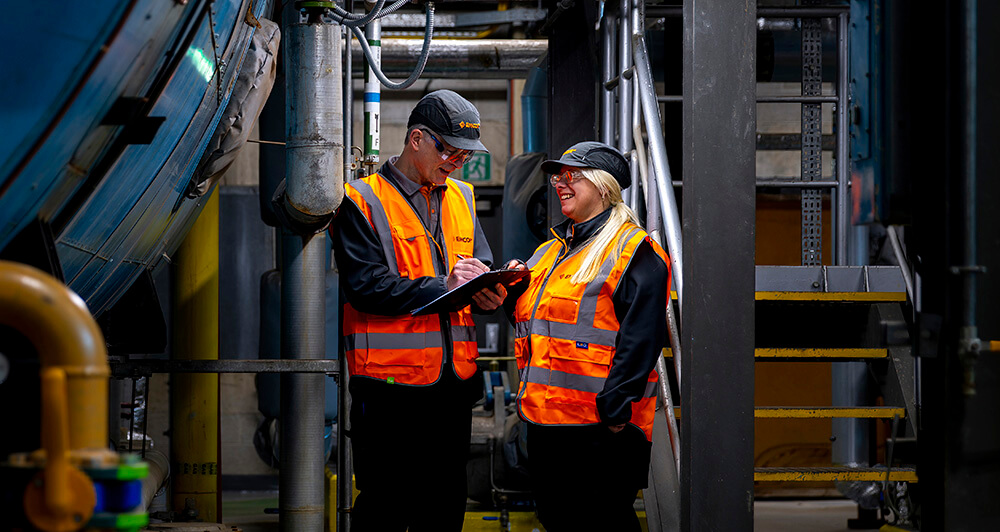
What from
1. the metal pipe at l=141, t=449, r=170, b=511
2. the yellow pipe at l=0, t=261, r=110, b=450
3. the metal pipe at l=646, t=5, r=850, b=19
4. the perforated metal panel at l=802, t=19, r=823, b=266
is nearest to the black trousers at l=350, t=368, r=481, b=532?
the yellow pipe at l=0, t=261, r=110, b=450

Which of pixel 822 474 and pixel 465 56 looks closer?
pixel 822 474

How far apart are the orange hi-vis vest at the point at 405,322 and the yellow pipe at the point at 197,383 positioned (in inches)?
96.9

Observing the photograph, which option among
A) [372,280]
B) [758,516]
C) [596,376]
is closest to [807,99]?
[596,376]

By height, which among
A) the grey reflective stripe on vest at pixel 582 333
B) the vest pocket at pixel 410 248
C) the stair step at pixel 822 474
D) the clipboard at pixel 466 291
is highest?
the vest pocket at pixel 410 248

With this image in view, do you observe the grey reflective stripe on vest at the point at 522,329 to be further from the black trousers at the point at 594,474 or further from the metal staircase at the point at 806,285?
the metal staircase at the point at 806,285

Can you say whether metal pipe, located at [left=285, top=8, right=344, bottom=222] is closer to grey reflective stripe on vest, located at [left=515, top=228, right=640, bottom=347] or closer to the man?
the man

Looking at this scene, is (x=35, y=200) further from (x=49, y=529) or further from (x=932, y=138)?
(x=932, y=138)

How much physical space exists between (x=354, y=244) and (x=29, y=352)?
165 cm

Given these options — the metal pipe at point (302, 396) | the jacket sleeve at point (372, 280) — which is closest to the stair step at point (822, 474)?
the jacket sleeve at point (372, 280)

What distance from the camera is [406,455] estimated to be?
3.48 metres

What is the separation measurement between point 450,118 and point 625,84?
1.49 meters

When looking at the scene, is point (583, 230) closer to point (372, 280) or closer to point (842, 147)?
point (372, 280)

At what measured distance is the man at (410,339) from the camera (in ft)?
11.3

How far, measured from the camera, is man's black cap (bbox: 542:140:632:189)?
360 cm
